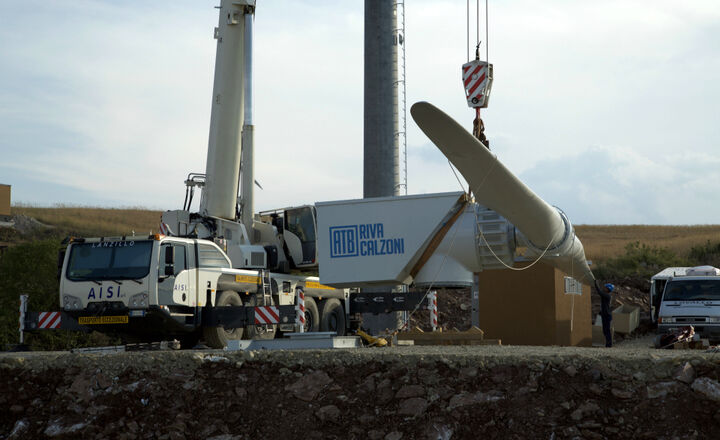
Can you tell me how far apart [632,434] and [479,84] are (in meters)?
7.33

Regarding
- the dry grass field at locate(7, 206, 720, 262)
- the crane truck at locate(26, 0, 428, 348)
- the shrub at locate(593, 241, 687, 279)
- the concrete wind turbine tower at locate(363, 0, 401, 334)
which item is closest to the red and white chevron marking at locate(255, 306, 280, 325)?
the crane truck at locate(26, 0, 428, 348)

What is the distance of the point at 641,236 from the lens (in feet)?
209

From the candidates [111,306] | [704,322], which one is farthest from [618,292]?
[111,306]

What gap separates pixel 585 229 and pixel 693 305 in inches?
2055

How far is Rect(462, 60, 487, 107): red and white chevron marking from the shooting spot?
1429cm

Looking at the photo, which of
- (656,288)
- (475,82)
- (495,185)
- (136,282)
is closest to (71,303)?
(136,282)

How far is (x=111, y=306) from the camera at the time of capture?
15961 millimetres

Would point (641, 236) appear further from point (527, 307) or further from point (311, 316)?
point (311, 316)

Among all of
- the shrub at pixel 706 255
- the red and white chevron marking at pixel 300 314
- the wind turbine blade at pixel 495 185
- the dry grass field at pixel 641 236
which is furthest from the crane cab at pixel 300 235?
the dry grass field at pixel 641 236

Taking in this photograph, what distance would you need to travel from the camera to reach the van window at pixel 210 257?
16.9m

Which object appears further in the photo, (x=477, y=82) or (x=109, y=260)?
(x=109, y=260)

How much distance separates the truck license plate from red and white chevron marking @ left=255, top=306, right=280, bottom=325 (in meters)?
2.54

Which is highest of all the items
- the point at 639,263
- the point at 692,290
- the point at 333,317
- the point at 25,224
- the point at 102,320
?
the point at 25,224

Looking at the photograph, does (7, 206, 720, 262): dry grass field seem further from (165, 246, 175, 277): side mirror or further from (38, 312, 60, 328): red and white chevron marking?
(165, 246, 175, 277): side mirror
